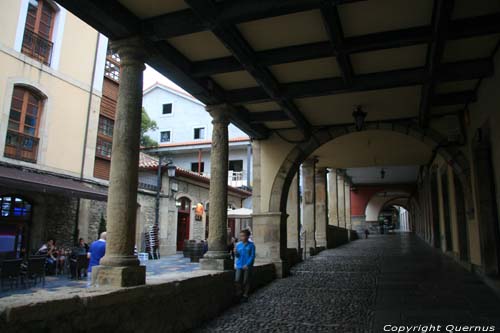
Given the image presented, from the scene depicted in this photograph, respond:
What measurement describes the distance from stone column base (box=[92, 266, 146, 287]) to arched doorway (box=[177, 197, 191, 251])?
45.2 ft

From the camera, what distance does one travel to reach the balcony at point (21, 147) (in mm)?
9867

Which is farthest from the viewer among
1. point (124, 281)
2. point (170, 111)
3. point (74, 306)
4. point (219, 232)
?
point (170, 111)

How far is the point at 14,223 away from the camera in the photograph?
983 centimetres

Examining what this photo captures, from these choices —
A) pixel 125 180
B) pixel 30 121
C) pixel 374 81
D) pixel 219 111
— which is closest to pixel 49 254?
pixel 30 121

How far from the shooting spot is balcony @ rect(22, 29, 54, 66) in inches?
419

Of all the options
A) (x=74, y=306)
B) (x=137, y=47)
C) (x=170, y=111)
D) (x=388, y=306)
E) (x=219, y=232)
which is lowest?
(x=388, y=306)

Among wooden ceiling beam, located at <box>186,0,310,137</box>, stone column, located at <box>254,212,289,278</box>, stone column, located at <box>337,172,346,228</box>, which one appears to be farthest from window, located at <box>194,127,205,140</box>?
wooden ceiling beam, located at <box>186,0,310,137</box>

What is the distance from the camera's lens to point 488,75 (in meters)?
5.07

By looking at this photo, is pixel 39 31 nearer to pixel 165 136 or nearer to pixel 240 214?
pixel 240 214

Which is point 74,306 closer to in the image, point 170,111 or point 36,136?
point 36,136

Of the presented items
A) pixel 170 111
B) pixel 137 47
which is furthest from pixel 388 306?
pixel 170 111

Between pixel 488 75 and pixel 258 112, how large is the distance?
382 centimetres

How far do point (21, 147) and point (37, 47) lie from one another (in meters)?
2.88

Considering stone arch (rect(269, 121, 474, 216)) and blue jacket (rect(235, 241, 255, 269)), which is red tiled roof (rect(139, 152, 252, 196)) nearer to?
stone arch (rect(269, 121, 474, 216))
